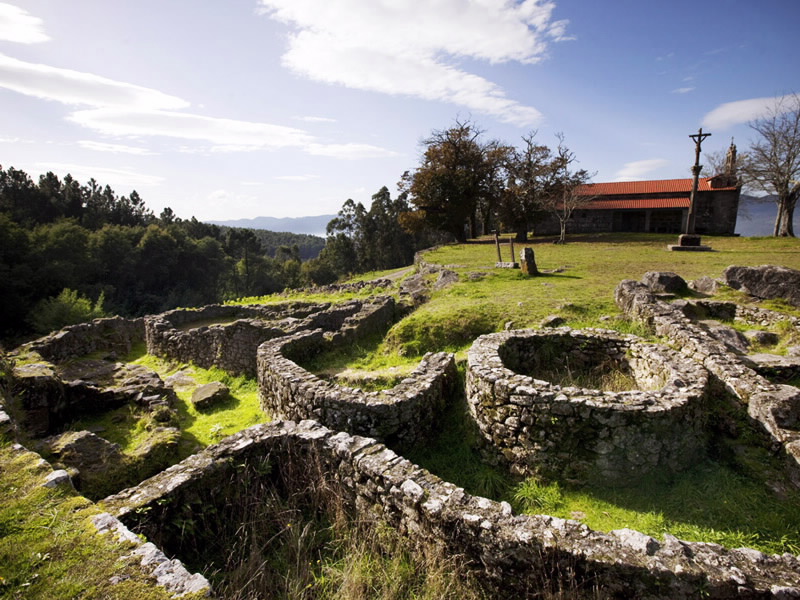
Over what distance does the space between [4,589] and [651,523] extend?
6.54 metres

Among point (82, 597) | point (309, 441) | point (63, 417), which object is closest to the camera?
point (82, 597)

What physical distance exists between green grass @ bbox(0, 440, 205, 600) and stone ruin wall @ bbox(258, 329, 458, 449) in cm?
377

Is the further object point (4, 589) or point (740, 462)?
point (740, 462)

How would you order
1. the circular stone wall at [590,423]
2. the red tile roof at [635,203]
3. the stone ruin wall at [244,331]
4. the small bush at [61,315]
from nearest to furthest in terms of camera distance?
the circular stone wall at [590,423]
the stone ruin wall at [244,331]
the small bush at [61,315]
the red tile roof at [635,203]

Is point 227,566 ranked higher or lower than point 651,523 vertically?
higher

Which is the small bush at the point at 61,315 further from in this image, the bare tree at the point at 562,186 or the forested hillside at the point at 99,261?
the bare tree at the point at 562,186

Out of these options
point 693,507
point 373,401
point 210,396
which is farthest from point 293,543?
point 210,396

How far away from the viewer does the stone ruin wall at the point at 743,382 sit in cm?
579

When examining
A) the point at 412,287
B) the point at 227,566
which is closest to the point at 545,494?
the point at 227,566

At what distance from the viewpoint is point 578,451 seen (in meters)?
5.99

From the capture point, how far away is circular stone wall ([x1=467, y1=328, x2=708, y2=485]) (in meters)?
5.78

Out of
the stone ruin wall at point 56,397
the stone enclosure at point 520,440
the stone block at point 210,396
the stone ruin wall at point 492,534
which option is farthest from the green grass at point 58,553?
the stone block at point 210,396

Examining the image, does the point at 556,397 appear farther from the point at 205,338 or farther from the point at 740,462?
the point at 205,338

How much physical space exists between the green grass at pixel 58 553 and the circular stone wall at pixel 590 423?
4.98 meters
